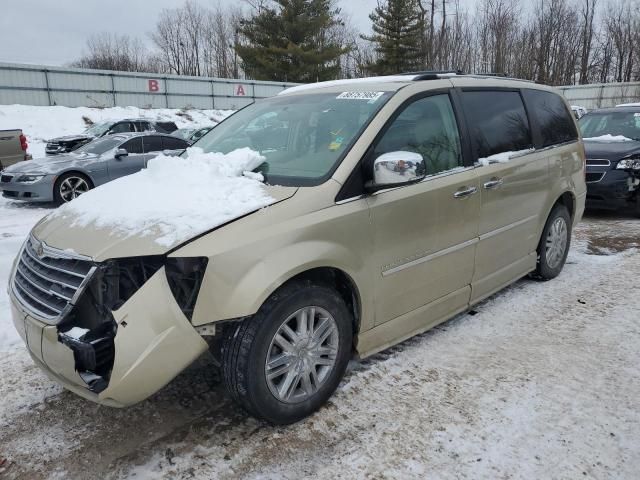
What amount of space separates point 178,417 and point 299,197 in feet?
4.73

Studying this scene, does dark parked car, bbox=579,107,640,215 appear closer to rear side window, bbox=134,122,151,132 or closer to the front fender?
the front fender

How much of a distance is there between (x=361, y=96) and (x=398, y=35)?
4221 centimetres

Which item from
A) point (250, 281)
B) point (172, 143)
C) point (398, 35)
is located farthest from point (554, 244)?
point (398, 35)

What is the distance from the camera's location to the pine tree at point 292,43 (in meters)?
36.9

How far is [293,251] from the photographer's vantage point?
2646 mm

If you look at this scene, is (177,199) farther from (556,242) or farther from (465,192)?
(556,242)

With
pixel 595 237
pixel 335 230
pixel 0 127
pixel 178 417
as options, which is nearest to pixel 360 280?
pixel 335 230

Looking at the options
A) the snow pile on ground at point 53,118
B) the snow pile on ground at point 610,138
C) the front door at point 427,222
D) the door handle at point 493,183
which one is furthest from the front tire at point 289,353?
the snow pile on ground at point 53,118

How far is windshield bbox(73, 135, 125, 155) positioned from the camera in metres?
11.1

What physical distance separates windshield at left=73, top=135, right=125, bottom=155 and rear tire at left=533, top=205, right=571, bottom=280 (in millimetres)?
9375

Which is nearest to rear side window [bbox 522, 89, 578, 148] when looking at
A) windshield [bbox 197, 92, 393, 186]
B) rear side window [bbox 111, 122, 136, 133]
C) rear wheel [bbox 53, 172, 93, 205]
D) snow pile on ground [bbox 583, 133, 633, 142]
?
windshield [bbox 197, 92, 393, 186]

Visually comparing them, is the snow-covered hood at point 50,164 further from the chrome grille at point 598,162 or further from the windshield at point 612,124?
the windshield at point 612,124

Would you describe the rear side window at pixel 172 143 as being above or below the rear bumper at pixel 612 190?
above

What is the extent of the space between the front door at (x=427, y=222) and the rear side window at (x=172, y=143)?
9517mm
